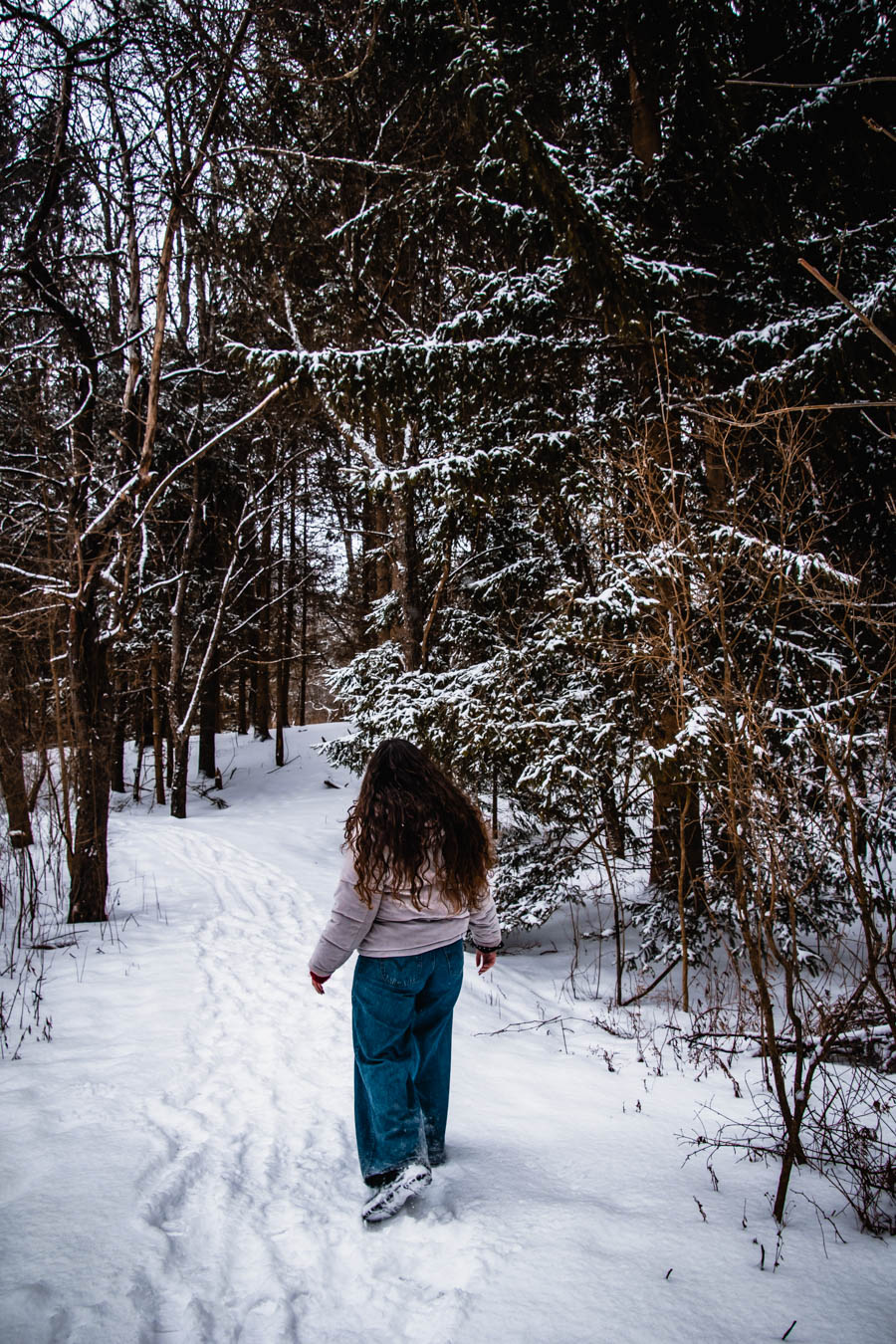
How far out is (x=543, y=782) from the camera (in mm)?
5871

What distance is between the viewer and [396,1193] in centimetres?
243

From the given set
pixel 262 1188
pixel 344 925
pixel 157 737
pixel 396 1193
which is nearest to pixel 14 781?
pixel 262 1188

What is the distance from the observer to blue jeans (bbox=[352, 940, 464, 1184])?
8.23 ft

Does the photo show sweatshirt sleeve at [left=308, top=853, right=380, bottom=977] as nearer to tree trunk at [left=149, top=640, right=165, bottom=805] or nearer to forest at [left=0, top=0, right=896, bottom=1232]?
forest at [left=0, top=0, right=896, bottom=1232]

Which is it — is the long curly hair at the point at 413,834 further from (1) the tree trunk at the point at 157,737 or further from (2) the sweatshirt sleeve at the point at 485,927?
(1) the tree trunk at the point at 157,737

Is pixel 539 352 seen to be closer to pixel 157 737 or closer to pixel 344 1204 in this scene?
pixel 344 1204

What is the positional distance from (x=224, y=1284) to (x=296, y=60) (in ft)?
32.7

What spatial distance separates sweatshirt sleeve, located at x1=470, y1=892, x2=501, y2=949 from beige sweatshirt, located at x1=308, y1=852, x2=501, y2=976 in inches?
7.7

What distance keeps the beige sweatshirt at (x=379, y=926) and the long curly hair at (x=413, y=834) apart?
3 cm

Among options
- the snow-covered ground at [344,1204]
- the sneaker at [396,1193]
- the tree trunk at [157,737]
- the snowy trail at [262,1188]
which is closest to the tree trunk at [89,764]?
the snow-covered ground at [344,1204]

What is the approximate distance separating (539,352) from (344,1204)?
677 cm

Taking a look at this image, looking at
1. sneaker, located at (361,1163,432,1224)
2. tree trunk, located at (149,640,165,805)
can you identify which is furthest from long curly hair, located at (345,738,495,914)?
tree trunk, located at (149,640,165,805)

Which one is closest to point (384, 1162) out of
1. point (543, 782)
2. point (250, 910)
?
point (543, 782)

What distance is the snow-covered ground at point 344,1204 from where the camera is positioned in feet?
6.37
